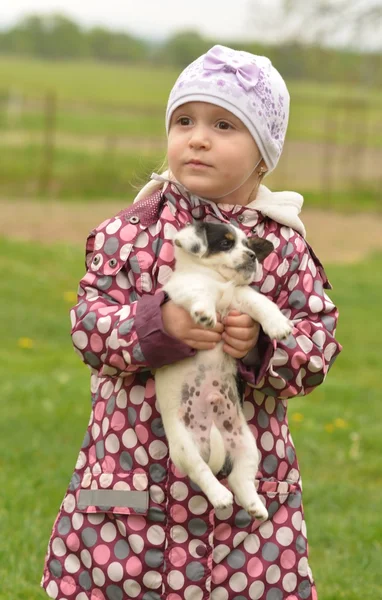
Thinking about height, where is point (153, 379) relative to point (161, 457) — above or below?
above

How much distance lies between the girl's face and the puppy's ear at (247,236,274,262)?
0.67ft

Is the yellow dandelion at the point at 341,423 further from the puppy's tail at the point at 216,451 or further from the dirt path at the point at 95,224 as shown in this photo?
the dirt path at the point at 95,224

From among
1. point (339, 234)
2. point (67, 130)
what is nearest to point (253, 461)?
point (339, 234)

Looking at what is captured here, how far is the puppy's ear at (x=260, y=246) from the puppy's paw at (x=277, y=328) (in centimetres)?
18

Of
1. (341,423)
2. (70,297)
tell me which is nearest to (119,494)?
(341,423)

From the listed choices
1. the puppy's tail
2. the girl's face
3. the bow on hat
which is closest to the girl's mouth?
the girl's face

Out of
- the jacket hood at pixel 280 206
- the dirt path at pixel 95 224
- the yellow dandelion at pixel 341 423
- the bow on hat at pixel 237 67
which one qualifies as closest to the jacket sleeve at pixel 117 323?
the jacket hood at pixel 280 206

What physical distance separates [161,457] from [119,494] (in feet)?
0.45

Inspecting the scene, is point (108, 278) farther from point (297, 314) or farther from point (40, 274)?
point (40, 274)

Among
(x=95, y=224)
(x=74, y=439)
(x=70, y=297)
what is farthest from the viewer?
(x=95, y=224)

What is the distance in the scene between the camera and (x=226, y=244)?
2.39 meters

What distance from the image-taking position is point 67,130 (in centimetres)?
3098

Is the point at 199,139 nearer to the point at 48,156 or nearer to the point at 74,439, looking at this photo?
the point at 74,439

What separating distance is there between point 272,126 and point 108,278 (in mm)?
563
